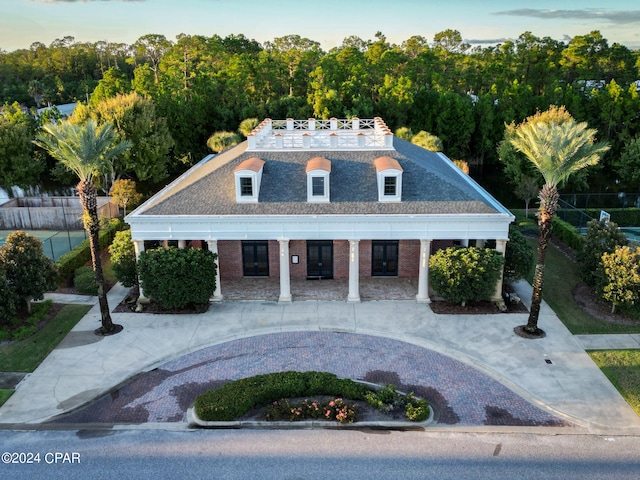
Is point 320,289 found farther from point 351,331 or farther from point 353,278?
point 351,331

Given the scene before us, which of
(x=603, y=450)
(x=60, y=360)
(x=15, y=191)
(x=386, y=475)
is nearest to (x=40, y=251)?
(x=60, y=360)

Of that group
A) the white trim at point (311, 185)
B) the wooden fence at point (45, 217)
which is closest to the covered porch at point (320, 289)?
the white trim at point (311, 185)

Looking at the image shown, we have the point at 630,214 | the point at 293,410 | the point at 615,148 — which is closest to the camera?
the point at 293,410

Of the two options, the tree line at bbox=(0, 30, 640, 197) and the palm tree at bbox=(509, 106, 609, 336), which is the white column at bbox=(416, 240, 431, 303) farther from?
the tree line at bbox=(0, 30, 640, 197)

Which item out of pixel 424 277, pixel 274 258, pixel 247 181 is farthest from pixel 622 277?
pixel 247 181

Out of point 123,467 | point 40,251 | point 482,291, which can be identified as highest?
point 40,251

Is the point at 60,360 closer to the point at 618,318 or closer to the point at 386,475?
the point at 386,475

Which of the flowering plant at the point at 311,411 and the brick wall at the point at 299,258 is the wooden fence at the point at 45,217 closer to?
the brick wall at the point at 299,258

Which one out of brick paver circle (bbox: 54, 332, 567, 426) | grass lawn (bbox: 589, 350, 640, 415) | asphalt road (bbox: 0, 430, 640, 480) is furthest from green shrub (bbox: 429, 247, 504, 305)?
asphalt road (bbox: 0, 430, 640, 480)
